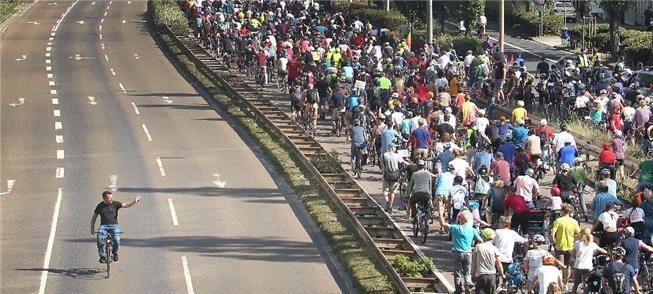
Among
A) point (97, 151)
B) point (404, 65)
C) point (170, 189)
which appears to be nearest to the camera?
point (170, 189)

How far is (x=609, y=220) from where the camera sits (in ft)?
84.0

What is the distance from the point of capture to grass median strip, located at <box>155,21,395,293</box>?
2767cm

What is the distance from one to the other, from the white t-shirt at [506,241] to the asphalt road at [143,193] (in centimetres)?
362

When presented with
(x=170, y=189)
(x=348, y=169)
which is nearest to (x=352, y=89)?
(x=348, y=169)

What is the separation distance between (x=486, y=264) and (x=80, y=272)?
836cm

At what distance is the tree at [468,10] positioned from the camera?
70.6 meters

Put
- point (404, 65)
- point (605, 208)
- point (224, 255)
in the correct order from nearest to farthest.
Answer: point (605, 208) < point (224, 255) < point (404, 65)

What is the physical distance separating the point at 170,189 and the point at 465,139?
7.59 meters

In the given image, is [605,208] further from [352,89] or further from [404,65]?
[404,65]

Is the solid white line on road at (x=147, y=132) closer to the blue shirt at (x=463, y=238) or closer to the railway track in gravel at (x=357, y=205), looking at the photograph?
the railway track in gravel at (x=357, y=205)

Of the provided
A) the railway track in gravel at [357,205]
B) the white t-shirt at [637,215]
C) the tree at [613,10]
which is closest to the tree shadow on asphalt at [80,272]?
the railway track in gravel at [357,205]

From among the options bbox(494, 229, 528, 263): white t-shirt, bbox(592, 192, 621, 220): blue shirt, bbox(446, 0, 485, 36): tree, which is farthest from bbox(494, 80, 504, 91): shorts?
bbox(446, 0, 485, 36): tree

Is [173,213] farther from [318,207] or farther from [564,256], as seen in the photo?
[564,256]

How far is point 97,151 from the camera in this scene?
43594 millimetres
